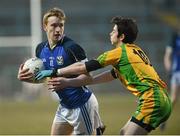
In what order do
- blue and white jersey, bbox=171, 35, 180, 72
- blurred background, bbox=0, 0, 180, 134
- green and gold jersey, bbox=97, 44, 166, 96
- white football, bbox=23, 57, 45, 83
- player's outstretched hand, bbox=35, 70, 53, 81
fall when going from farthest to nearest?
blurred background, bbox=0, 0, 180, 134, blue and white jersey, bbox=171, 35, 180, 72, white football, bbox=23, 57, 45, 83, player's outstretched hand, bbox=35, 70, 53, 81, green and gold jersey, bbox=97, 44, 166, 96

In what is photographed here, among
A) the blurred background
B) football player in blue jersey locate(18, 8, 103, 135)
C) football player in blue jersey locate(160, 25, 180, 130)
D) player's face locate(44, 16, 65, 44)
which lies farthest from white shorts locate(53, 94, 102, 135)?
the blurred background

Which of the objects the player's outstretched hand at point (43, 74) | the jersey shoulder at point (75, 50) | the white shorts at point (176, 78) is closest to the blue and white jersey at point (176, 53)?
the white shorts at point (176, 78)

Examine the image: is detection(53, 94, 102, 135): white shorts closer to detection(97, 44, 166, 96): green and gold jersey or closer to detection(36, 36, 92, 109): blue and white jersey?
detection(36, 36, 92, 109): blue and white jersey

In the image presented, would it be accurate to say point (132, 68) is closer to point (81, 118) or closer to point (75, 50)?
point (75, 50)

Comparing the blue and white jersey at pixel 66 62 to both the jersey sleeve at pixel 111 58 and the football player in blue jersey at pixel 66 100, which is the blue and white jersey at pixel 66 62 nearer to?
the football player in blue jersey at pixel 66 100

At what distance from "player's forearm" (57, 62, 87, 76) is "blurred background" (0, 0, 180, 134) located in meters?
14.7

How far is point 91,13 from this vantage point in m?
23.6

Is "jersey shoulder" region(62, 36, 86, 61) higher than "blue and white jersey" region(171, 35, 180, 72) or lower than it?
higher

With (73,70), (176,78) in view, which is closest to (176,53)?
(176,78)

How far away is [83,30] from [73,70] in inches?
650

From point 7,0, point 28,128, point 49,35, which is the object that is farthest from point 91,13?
point 49,35

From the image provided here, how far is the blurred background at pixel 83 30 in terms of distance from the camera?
72.5 ft

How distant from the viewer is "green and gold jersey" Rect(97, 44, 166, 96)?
21.4 feet

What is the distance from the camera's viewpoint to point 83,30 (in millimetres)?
23125
